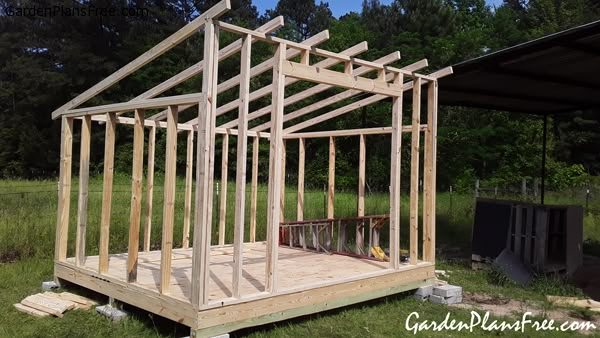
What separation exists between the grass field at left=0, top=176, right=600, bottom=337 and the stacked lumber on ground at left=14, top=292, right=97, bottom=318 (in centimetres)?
9

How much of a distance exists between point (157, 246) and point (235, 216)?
4551 mm

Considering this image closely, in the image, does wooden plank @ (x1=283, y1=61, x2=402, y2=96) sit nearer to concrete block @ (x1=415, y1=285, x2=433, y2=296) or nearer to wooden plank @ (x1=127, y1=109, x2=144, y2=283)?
wooden plank @ (x1=127, y1=109, x2=144, y2=283)

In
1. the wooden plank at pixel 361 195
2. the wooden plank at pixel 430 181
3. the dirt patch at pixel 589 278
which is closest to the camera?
the wooden plank at pixel 430 181

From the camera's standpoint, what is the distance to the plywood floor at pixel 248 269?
4.93m

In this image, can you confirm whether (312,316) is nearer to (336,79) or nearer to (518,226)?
(336,79)

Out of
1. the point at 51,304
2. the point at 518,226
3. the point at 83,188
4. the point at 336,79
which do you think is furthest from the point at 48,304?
the point at 518,226

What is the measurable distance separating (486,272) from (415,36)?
1982cm

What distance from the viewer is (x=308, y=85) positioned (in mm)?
21688

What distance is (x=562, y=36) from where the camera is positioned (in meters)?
5.48

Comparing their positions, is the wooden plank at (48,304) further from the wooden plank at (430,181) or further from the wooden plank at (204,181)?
the wooden plank at (430,181)

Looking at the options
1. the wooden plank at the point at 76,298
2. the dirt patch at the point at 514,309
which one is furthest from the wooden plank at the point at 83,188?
the dirt patch at the point at 514,309

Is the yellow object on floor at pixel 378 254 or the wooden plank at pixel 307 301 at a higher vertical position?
the yellow object on floor at pixel 378 254

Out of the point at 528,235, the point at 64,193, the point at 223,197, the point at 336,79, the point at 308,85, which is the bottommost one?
the point at 528,235

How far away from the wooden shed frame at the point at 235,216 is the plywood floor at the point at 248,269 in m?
0.01
